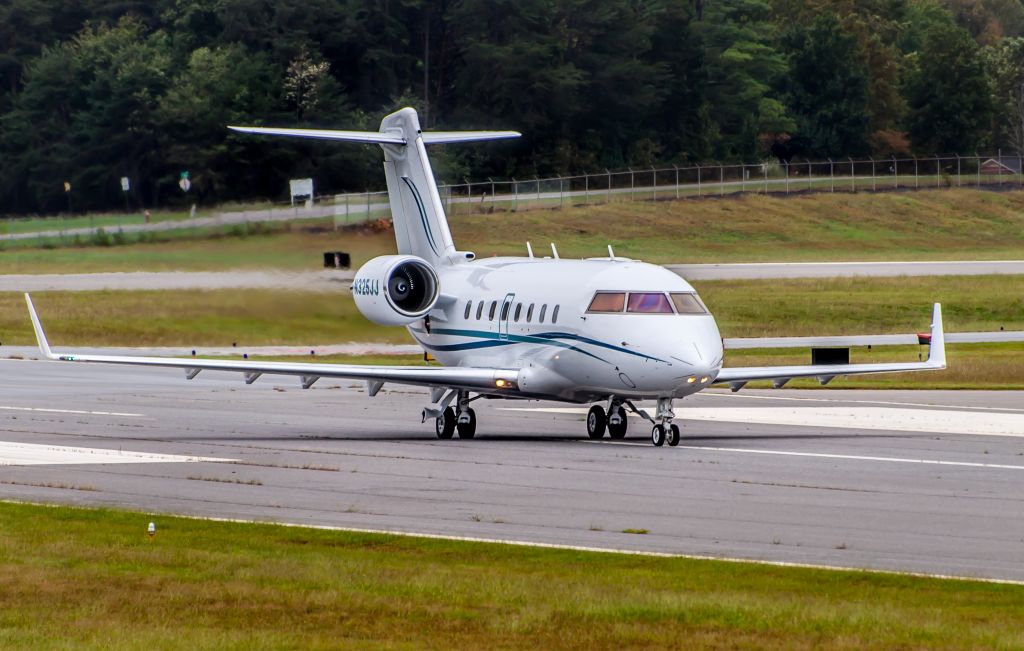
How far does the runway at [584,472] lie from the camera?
62.4 ft

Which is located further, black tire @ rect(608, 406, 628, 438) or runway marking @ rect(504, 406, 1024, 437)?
runway marking @ rect(504, 406, 1024, 437)

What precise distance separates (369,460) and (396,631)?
13.5m

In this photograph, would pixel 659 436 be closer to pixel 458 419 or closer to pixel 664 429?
pixel 664 429

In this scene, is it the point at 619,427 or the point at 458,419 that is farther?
the point at 458,419

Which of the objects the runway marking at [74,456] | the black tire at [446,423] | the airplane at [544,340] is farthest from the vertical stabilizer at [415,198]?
the runway marking at [74,456]

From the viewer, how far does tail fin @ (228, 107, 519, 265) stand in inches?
1409

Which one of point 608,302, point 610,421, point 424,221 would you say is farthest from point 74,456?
point 424,221

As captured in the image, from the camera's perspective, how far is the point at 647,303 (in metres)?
28.7

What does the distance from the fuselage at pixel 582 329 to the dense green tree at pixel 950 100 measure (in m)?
114

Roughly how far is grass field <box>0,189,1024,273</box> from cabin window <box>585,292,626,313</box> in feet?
149

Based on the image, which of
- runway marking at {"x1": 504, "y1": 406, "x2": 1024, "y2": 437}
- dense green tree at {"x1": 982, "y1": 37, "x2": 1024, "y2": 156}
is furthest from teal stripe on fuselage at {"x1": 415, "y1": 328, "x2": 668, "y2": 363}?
dense green tree at {"x1": 982, "y1": 37, "x2": 1024, "y2": 156}

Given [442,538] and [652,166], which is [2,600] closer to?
[442,538]

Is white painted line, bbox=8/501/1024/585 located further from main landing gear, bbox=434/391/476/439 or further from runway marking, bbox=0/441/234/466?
main landing gear, bbox=434/391/476/439

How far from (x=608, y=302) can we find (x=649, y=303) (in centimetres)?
81
